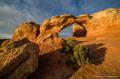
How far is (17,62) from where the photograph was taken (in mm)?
13164

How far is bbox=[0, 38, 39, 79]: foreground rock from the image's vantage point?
12.5 m

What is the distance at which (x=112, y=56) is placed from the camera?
17031mm

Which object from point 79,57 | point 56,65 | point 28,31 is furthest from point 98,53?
point 28,31

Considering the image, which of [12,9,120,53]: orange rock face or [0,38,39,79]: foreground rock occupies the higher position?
[12,9,120,53]: orange rock face

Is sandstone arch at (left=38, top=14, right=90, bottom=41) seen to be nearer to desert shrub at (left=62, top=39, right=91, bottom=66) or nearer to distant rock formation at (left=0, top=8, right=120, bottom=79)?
distant rock formation at (left=0, top=8, right=120, bottom=79)

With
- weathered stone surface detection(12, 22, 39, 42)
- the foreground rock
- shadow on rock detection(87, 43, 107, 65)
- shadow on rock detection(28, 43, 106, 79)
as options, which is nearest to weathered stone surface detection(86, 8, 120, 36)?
weathered stone surface detection(12, 22, 39, 42)

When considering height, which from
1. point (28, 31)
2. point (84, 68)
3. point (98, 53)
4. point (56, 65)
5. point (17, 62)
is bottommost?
point (84, 68)

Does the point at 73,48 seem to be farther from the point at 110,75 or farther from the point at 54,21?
the point at 54,21

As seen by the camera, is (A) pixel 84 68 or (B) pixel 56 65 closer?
(A) pixel 84 68

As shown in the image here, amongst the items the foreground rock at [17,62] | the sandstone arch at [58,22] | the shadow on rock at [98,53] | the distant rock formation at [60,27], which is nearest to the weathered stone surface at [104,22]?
the distant rock formation at [60,27]

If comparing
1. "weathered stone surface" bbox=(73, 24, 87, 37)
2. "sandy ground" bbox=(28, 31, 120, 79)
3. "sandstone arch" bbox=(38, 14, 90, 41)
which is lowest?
"sandy ground" bbox=(28, 31, 120, 79)

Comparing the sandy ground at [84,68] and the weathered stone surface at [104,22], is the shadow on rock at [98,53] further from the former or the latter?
the weathered stone surface at [104,22]

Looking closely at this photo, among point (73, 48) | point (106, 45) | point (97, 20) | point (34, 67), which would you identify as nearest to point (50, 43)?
point (73, 48)

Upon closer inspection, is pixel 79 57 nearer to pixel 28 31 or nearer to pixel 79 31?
pixel 28 31
